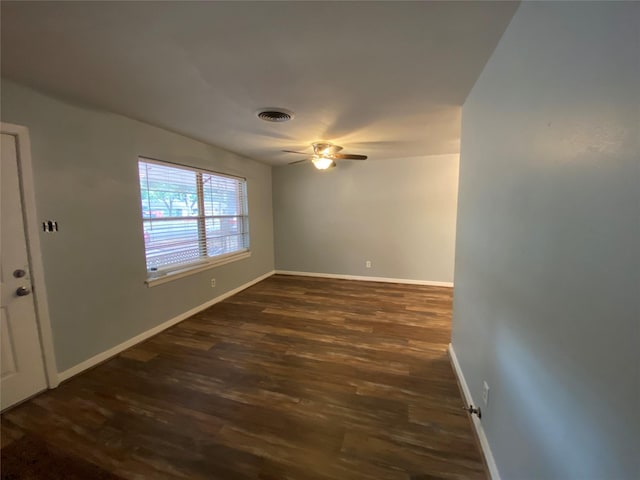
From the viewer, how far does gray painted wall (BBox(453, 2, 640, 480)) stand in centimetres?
61

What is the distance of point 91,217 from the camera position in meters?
2.39

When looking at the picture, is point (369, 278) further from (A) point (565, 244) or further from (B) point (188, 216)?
(A) point (565, 244)

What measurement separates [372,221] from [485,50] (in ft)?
12.0

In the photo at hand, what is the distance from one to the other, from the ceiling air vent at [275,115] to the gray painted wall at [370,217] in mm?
2680

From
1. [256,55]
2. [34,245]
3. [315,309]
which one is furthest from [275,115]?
[315,309]

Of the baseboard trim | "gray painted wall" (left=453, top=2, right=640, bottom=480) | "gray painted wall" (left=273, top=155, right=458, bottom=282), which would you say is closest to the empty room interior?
"gray painted wall" (left=453, top=2, right=640, bottom=480)

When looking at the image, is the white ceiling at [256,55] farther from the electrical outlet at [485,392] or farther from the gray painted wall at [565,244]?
the electrical outlet at [485,392]

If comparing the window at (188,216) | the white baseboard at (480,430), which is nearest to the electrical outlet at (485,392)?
the white baseboard at (480,430)

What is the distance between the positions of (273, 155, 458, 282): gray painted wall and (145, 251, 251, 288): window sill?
1522mm

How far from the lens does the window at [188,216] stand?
302cm

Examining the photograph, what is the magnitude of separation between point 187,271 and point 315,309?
1830 millimetres

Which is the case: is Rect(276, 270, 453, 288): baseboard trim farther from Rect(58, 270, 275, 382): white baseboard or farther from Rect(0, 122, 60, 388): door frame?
Rect(0, 122, 60, 388): door frame

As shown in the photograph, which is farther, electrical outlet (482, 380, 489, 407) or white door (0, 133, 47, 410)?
white door (0, 133, 47, 410)

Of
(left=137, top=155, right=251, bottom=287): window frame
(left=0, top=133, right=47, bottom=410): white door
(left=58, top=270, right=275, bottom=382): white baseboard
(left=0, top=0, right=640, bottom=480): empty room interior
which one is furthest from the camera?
(left=137, top=155, right=251, bottom=287): window frame
